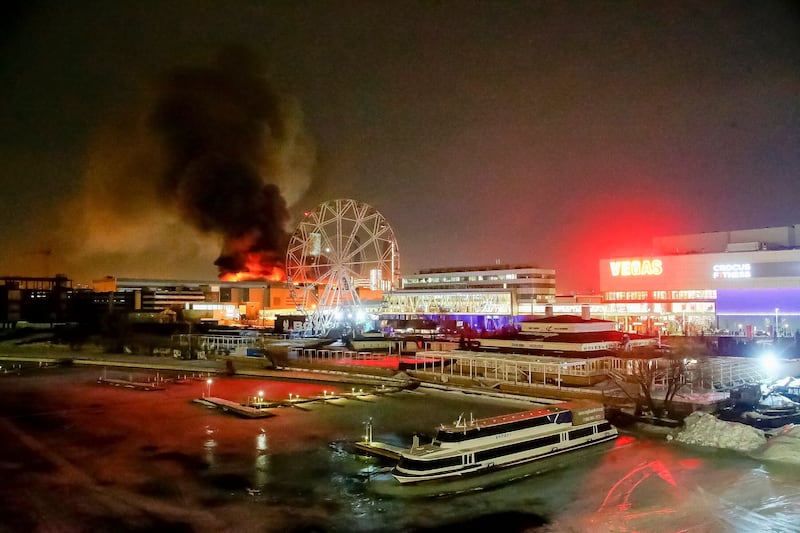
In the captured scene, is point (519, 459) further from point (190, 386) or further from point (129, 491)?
point (190, 386)

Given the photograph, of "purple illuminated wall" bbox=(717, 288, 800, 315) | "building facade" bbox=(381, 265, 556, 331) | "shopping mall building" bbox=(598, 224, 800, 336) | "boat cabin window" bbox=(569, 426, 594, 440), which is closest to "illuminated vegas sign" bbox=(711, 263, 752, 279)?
"shopping mall building" bbox=(598, 224, 800, 336)

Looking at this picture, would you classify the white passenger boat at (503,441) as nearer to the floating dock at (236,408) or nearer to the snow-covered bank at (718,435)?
the snow-covered bank at (718,435)

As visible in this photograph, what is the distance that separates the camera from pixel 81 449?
19.6m

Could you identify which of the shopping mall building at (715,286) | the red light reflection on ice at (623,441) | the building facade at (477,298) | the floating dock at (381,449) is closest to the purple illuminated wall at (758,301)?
the shopping mall building at (715,286)

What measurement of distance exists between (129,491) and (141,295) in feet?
269

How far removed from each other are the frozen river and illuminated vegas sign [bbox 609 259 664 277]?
3773cm

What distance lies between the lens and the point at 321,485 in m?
15.7

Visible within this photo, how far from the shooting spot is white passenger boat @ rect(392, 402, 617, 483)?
15980 mm

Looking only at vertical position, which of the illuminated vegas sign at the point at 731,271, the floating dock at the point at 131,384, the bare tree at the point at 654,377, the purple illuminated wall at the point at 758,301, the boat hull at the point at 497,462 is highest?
the illuminated vegas sign at the point at 731,271

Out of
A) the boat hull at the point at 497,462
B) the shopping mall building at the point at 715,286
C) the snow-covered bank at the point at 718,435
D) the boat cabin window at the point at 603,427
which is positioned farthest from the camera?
the shopping mall building at the point at 715,286

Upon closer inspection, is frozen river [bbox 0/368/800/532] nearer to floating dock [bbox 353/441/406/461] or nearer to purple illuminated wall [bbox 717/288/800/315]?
floating dock [bbox 353/441/406/461]

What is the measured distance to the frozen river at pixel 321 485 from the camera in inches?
525

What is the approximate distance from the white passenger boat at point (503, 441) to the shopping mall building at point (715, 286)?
1251 inches

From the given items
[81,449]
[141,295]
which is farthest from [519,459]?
[141,295]
